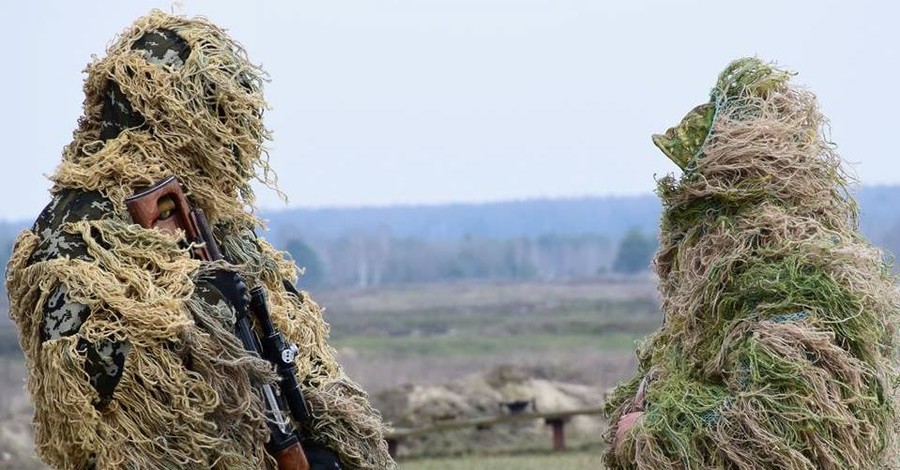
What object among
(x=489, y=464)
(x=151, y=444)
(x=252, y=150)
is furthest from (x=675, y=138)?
(x=489, y=464)

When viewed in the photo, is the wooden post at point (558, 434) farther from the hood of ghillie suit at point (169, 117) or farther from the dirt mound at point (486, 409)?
the hood of ghillie suit at point (169, 117)

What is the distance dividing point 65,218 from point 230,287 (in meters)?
0.53

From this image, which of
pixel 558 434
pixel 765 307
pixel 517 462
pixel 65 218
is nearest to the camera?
pixel 765 307

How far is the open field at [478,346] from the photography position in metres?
15.2

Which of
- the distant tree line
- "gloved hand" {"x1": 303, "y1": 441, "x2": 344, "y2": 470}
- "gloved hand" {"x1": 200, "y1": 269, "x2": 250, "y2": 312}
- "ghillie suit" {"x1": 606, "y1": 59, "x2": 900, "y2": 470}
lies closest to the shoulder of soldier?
"gloved hand" {"x1": 200, "y1": 269, "x2": 250, "y2": 312}

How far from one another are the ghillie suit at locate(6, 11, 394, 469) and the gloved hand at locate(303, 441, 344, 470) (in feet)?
0.07

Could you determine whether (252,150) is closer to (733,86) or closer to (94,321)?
(94,321)

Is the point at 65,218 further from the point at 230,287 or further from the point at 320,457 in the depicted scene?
the point at 320,457

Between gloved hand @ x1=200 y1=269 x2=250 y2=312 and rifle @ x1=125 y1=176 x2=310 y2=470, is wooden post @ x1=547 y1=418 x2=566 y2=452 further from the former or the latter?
gloved hand @ x1=200 y1=269 x2=250 y2=312

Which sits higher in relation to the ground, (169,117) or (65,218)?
(169,117)

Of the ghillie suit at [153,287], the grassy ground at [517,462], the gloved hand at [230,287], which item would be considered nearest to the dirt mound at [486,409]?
the grassy ground at [517,462]

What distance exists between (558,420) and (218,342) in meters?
10.7

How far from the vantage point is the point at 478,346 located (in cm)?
3984

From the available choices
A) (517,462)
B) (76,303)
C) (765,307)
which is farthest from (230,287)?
(517,462)
